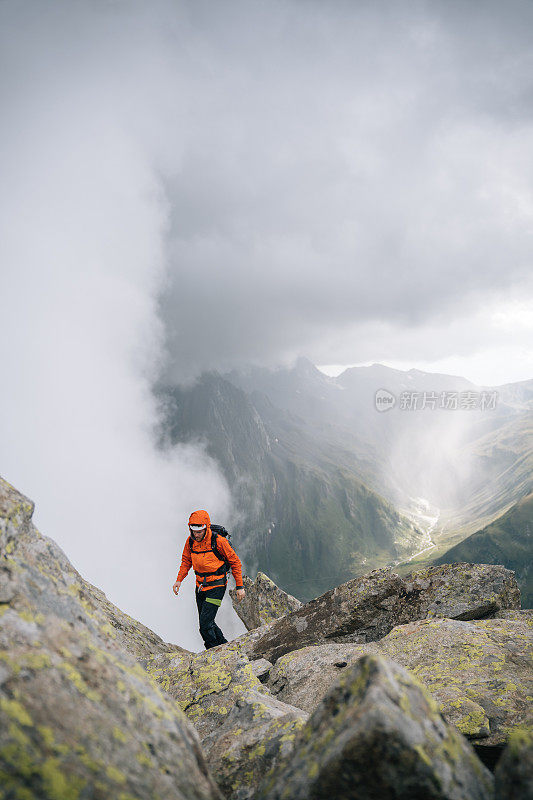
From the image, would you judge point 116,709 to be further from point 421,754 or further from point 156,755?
point 421,754

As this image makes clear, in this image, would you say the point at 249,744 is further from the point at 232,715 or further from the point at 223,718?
the point at 223,718

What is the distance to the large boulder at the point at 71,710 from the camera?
12.4 ft

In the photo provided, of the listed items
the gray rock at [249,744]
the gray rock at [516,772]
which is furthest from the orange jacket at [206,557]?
the gray rock at [516,772]

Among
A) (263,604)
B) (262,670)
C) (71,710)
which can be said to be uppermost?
(71,710)

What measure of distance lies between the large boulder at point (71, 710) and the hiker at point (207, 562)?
28.1 feet

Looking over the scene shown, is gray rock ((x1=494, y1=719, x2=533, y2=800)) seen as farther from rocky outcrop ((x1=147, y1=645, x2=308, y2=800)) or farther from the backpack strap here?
the backpack strap

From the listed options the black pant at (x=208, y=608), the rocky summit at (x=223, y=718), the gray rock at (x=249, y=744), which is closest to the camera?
the rocky summit at (x=223, y=718)

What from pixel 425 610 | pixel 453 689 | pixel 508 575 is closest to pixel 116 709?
pixel 453 689

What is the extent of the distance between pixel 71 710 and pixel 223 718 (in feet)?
19.3

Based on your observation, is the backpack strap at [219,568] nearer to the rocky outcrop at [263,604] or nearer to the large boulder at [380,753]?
the rocky outcrop at [263,604]

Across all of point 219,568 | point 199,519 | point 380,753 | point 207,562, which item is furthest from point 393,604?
point 380,753

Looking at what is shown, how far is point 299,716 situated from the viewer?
23.6ft

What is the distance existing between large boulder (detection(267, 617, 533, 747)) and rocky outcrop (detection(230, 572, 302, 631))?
10.8m

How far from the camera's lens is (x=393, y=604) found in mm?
15492
